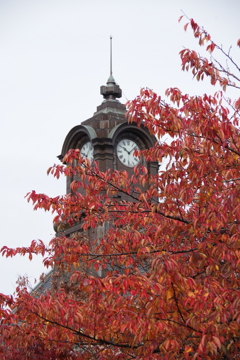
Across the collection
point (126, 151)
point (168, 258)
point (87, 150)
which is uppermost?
point (87, 150)

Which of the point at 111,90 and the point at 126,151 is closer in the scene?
the point at 126,151

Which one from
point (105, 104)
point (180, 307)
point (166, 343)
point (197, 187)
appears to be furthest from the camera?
point (105, 104)

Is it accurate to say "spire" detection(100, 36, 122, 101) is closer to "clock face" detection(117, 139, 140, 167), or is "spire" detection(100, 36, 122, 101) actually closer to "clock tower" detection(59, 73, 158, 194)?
"clock tower" detection(59, 73, 158, 194)

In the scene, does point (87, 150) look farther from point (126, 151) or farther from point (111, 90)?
point (111, 90)

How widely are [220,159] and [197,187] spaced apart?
2.32ft

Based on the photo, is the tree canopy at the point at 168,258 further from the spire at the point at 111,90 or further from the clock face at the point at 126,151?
the spire at the point at 111,90

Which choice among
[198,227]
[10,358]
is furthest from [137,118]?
[10,358]

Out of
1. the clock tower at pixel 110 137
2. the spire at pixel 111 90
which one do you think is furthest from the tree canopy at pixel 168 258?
the spire at pixel 111 90

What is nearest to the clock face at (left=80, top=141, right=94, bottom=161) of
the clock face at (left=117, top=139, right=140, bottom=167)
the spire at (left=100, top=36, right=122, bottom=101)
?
the clock face at (left=117, top=139, right=140, bottom=167)

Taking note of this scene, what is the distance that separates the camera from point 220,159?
1095cm

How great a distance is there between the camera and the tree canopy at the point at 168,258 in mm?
8992

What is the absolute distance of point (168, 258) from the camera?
8398mm

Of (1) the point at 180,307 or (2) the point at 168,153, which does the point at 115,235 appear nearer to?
(2) the point at 168,153

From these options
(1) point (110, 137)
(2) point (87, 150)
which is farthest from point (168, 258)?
(2) point (87, 150)
